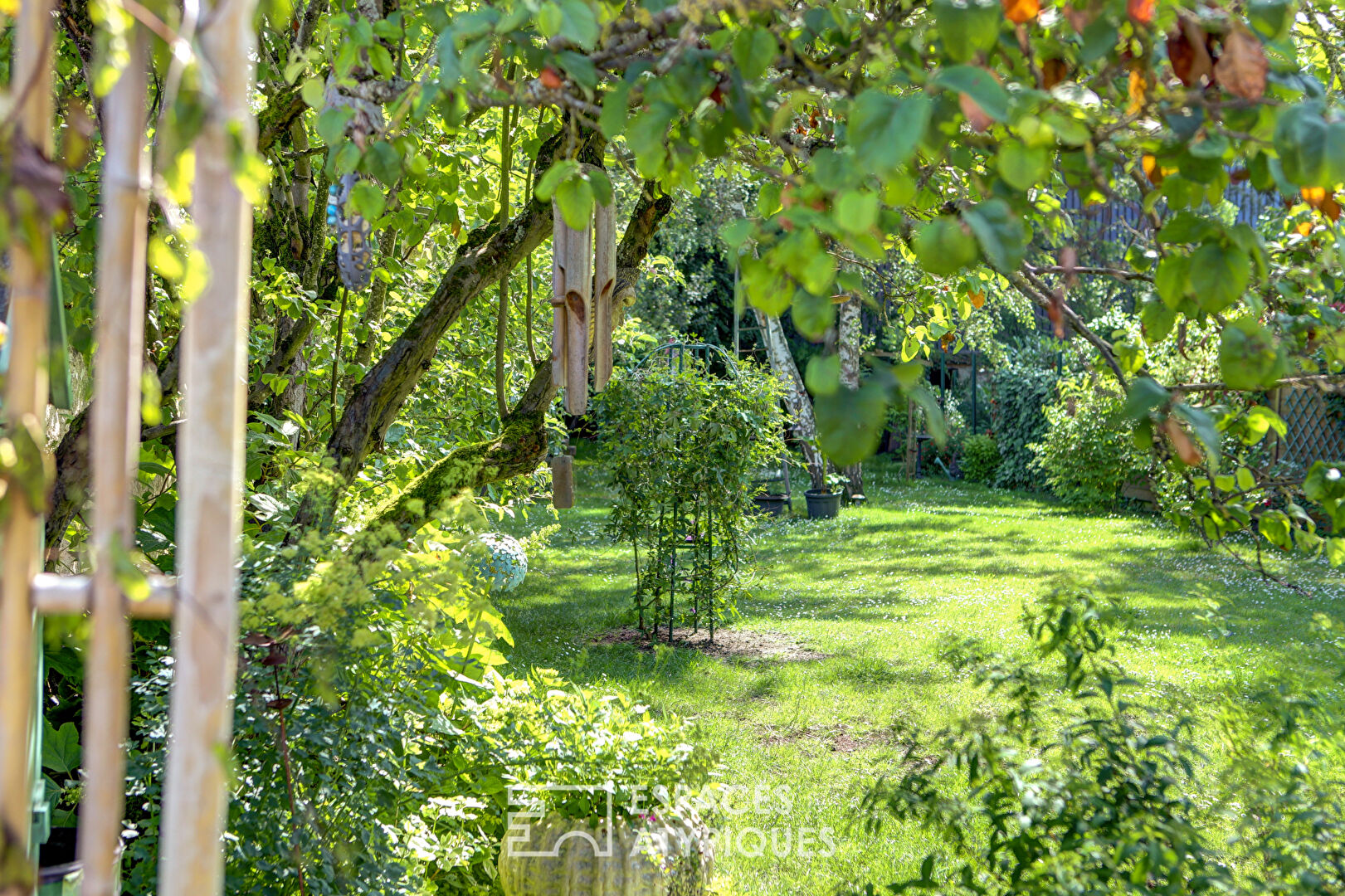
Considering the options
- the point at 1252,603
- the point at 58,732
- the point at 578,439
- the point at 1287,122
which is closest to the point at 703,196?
the point at 578,439

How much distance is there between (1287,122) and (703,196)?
1358 centimetres

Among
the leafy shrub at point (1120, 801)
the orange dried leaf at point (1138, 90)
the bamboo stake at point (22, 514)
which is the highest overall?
the orange dried leaf at point (1138, 90)

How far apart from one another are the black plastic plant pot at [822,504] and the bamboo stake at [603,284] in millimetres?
8941

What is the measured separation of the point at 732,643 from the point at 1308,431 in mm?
7300

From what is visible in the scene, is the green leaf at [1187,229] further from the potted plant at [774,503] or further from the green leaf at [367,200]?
the potted plant at [774,503]

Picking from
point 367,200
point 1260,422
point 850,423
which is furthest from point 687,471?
point 850,423

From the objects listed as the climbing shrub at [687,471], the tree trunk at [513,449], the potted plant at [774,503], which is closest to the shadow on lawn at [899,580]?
the potted plant at [774,503]

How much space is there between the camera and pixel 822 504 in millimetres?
11500

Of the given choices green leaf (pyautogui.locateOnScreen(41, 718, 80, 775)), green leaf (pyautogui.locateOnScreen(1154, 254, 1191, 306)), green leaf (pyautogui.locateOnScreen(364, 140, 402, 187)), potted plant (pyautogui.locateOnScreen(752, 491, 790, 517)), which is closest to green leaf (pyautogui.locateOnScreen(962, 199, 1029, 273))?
green leaf (pyautogui.locateOnScreen(1154, 254, 1191, 306))

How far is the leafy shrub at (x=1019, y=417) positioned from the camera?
14422 millimetres

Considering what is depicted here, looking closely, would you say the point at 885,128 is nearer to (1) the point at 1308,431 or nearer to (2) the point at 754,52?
(2) the point at 754,52

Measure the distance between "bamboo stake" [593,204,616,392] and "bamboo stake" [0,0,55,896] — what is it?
5.42ft

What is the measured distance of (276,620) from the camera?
2.10 metres

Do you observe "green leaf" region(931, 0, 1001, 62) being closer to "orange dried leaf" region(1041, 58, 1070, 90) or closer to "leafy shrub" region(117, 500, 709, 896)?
"orange dried leaf" region(1041, 58, 1070, 90)
